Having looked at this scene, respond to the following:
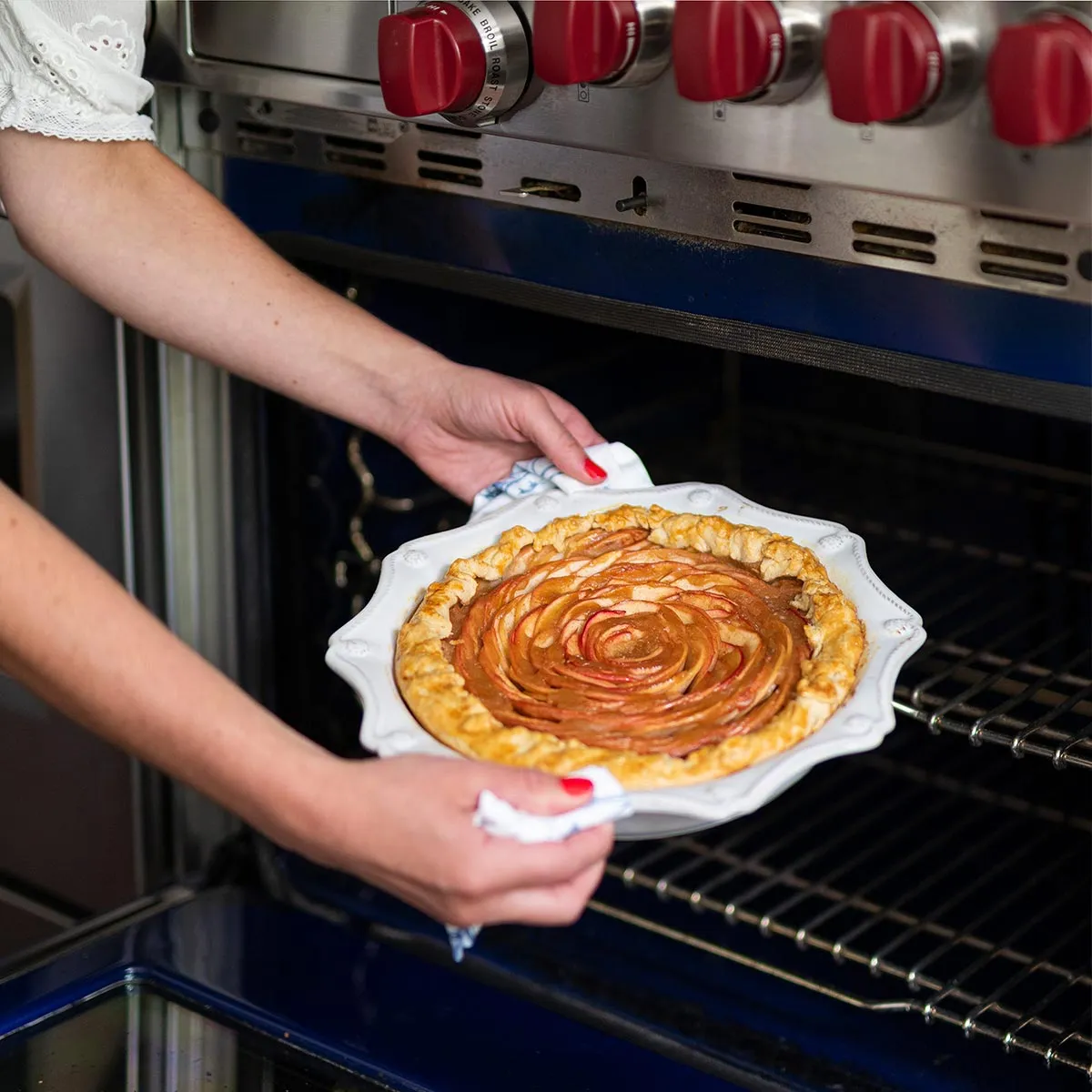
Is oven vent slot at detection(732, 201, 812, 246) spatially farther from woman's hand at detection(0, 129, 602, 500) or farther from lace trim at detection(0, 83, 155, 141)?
lace trim at detection(0, 83, 155, 141)

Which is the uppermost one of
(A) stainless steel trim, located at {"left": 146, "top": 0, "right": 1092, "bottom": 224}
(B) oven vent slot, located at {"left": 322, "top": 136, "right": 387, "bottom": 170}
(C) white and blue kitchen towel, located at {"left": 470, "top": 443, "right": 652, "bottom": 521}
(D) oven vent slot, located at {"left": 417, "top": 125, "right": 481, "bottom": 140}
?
(A) stainless steel trim, located at {"left": 146, "top": 0, "right": 1092, "bottom": 224}

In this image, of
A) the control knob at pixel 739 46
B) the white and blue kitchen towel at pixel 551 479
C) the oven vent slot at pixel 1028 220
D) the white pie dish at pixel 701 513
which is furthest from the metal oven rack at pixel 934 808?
the control knob at pixel 739 46

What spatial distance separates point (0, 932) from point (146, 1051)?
0.46m

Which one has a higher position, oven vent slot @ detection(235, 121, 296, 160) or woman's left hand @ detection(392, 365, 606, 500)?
oven vent slot @ detection(235, 121, 296, 160)

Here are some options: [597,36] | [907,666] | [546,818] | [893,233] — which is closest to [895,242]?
[893,233]

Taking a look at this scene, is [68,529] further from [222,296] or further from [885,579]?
[885,579]

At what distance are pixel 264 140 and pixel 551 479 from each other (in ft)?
A: 1.34

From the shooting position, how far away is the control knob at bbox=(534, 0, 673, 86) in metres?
1.00

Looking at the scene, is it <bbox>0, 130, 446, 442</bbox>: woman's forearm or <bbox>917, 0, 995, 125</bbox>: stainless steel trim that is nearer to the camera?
<bbox>917, 0, 995, 125</bbox>: stainless steel trim

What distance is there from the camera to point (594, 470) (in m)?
1.23

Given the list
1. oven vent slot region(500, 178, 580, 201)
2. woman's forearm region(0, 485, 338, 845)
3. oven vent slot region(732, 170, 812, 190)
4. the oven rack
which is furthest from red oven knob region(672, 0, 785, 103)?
the oven rack

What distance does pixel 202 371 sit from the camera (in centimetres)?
148

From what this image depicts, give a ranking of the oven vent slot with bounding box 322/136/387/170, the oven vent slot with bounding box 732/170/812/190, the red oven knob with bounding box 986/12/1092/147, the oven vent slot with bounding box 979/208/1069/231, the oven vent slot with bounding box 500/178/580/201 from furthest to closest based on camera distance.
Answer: the oven vent slot with bounding box 322/136/387/170 < the oven vent slot with bounding box 500/178/580/201 < the oven vent slot with bounding box 732/170/812/190 < the oven vent slot with bounding box 979/208/1069/231 < the red oven knob with bounding box 986/12/1092/147

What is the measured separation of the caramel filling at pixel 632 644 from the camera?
0.99 m
